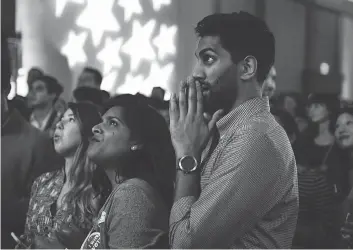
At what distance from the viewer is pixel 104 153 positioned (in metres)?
2.00

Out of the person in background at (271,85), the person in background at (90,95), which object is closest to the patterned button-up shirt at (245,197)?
the person in background at (271,85)

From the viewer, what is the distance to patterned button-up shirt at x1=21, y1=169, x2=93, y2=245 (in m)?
2.26

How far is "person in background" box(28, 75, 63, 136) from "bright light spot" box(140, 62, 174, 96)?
40 cm

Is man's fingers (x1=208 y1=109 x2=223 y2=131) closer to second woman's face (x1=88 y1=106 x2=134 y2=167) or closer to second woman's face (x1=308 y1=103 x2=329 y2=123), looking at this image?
second woman's face (x1=88 y1=106 x2=134 y2=167)

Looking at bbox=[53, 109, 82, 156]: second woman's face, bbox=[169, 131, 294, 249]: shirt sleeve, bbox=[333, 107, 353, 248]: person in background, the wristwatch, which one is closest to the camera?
bbox=[169, 131, 294, 249]: shirt sleeve

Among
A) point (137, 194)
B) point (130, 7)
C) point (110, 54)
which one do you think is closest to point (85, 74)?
point (110, 54)

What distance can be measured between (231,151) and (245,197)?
128mm

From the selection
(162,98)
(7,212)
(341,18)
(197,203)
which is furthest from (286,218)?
(7,212)

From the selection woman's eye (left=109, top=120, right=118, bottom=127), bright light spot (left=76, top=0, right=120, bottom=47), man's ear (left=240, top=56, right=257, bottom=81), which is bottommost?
woman's eye (left=109, top=120, right=118, bottom=127)

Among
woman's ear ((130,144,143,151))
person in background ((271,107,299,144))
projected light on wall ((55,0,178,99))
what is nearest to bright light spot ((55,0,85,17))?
projected light on wall ((55,0,178,99))

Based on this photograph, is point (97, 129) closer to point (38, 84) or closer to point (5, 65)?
point (38, 84)

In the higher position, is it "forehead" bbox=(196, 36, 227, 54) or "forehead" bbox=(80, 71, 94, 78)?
"forehead" bbox=(196, 36, 227, 54)

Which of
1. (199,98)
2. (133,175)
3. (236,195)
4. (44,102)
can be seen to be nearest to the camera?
(236,195)

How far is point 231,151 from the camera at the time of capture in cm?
150
